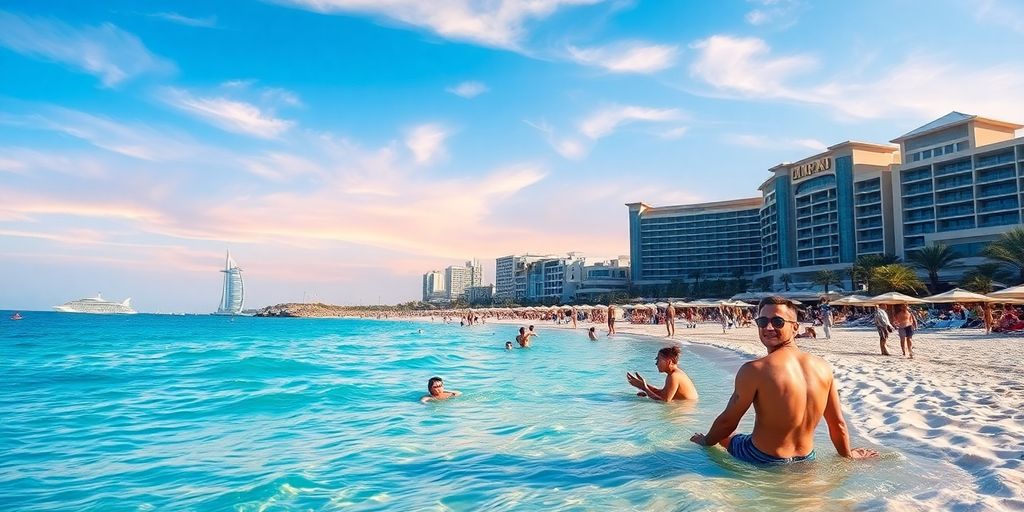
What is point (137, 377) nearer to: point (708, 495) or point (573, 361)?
point (573, 361)

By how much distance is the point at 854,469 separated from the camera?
4586mm

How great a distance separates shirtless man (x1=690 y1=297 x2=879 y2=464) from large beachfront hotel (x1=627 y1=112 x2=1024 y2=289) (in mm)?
61009

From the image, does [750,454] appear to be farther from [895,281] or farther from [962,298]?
[895,281]

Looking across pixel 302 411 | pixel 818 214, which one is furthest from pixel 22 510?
pixel 818 214

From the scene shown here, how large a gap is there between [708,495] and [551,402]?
16.9 ft

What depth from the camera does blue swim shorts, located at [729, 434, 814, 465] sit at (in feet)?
14.9

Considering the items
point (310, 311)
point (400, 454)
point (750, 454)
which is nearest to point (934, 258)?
point (750, 454)

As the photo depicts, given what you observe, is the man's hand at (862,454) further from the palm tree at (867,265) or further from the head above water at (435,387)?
the palm tree at (867,265)

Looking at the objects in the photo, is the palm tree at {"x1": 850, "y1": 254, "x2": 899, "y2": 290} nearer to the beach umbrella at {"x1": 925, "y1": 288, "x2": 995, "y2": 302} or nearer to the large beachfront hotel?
the large beachfront hotel

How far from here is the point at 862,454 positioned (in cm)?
488

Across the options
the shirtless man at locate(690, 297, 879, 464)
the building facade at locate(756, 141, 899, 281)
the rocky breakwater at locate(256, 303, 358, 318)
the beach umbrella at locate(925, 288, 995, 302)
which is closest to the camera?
the shirtless man at locate(690, 297, 879, 464)

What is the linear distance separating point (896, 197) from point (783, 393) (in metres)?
70.0

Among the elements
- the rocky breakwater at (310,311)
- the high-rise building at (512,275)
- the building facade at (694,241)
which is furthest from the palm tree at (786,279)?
the rocky breakwater at (310,311)

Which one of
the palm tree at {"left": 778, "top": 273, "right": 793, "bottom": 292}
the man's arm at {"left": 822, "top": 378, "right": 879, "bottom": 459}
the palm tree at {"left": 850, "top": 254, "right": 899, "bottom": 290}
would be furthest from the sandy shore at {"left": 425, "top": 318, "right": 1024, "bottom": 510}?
the palm tree at {"left": 778, "top": 273, "right": 793, "bottom": 292}
